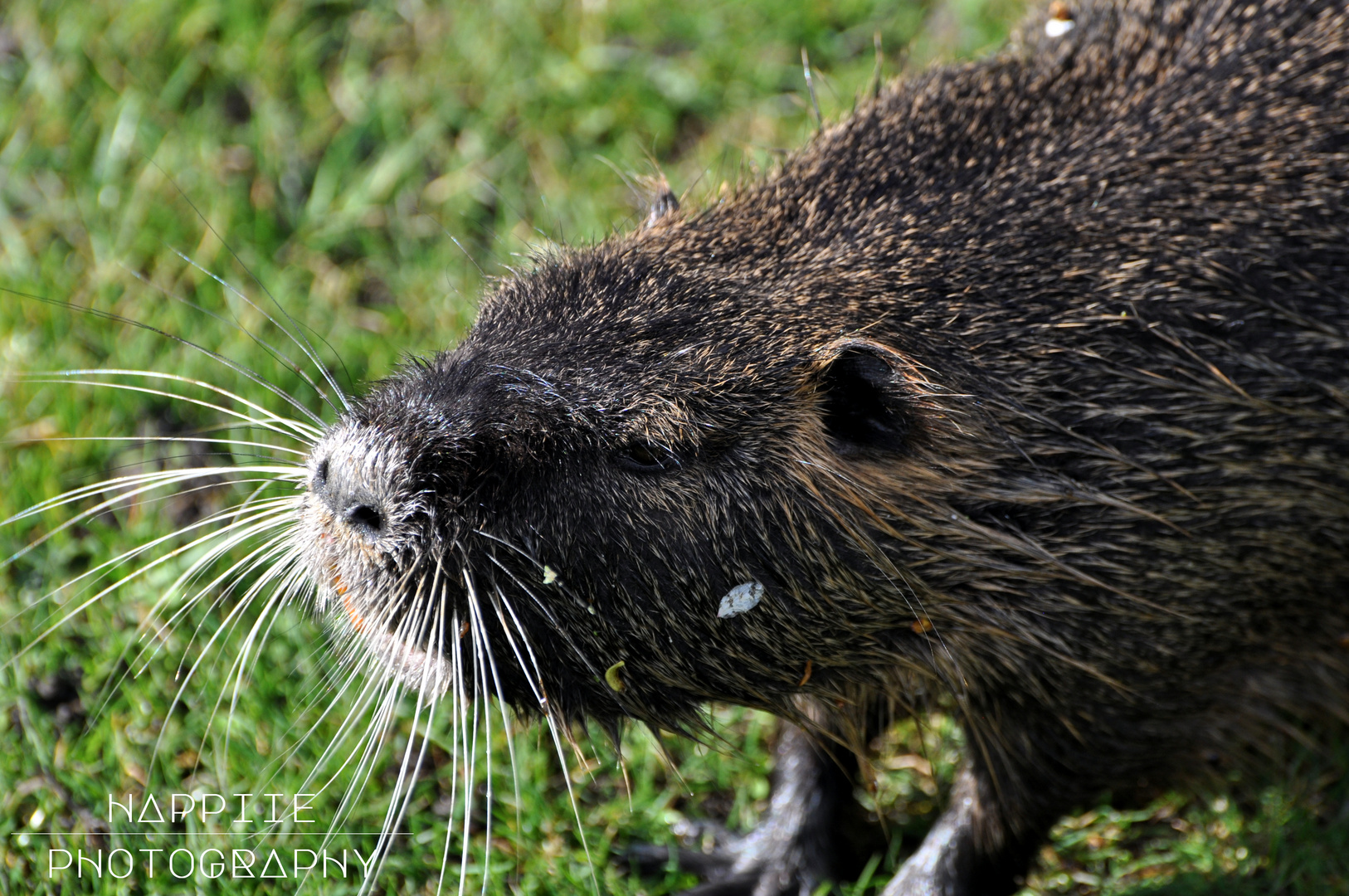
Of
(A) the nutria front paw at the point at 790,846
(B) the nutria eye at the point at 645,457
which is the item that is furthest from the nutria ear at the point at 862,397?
(A) the nutria front paw at the point at 790,846

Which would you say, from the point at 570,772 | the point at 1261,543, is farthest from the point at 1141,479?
the point at 570,772

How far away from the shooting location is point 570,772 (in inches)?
142

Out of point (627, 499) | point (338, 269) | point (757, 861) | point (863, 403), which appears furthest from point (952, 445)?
point (338, 269)

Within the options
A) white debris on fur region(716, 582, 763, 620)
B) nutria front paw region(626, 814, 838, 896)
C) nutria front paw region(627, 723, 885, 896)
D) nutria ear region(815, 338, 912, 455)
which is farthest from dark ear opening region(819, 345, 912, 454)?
nutria front paw region(626, 814, 838, 896)

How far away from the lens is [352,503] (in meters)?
2.47

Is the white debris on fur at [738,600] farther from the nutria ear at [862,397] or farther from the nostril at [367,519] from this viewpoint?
the nostril at [367,519]

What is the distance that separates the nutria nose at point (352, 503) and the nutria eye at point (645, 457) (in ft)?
1.56

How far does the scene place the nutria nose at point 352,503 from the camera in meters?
2.46

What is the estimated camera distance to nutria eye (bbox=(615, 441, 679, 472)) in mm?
2535

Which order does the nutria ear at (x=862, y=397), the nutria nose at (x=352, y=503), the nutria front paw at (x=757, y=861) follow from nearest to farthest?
the nutria nose at (x=352, y=503), the nutria ear at (x=862, y=397), the nutria front paw at (x=757, y=861)

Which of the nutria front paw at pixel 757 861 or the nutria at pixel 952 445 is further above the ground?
the nutria at pixel 952 445

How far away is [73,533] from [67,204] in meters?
1.36

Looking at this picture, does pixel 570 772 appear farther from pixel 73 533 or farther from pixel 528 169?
pixel 528 169

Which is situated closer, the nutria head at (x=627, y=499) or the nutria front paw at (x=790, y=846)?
the nutria head at (x=627, y=499)
